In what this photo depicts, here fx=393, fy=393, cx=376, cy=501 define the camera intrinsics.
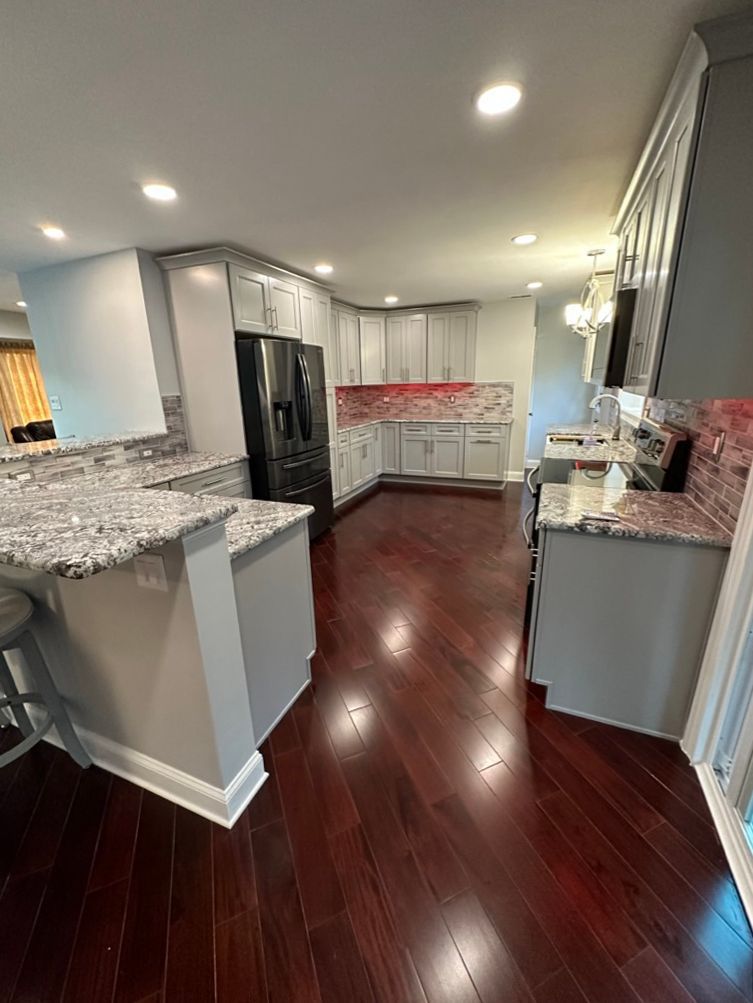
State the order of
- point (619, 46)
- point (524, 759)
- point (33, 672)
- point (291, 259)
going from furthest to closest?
1. point (291, 259)
2. point (524, 759)
3. point (33, 672)
4. point (619, 46)

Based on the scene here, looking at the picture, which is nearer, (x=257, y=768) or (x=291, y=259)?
(x=257, y=768)

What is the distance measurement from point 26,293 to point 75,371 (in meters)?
0.76

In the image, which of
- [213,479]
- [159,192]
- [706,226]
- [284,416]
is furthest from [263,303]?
[706,226]

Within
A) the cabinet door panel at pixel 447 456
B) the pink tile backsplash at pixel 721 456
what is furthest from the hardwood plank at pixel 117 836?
the cabinet door panel at pixel 447 456

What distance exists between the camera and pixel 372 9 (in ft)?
3.44

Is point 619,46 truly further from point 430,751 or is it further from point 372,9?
point 430,751

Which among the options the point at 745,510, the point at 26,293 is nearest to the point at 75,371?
the point at 26,293

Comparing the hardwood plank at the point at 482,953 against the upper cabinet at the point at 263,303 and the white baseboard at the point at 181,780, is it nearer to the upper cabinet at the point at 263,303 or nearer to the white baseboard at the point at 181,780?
the white baseboard at the point at 181,780

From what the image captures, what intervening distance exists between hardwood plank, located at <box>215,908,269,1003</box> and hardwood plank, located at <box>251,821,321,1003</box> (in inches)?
0.7

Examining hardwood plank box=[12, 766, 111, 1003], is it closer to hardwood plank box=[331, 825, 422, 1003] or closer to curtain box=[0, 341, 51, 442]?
hardwood plank box=[331, 825, 422, 1003]

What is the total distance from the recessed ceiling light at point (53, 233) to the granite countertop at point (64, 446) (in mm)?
1299

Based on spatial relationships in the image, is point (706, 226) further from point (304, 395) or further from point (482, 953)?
point (304, 395)

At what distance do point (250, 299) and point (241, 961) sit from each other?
3567 mm

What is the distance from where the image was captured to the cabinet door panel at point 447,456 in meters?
5.50
